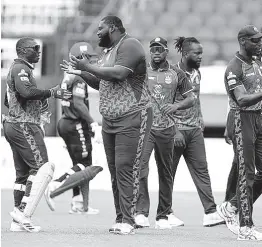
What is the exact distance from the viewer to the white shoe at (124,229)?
856cm

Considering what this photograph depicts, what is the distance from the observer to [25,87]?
30.0ft

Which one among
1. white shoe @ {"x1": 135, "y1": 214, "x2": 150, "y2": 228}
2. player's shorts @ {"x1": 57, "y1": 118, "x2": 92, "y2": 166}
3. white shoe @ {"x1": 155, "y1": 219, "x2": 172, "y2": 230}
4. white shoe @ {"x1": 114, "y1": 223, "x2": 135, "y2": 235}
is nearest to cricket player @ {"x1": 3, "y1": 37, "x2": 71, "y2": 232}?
white shoe @ {"x1": 114, "y1": 223, "x2": 135, "y2": 235}

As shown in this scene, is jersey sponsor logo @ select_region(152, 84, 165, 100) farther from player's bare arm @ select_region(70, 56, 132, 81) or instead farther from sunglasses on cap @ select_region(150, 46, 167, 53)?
player's bare arm @ select_region(70, 56, 132, 81)

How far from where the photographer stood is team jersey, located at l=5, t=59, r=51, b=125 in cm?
916

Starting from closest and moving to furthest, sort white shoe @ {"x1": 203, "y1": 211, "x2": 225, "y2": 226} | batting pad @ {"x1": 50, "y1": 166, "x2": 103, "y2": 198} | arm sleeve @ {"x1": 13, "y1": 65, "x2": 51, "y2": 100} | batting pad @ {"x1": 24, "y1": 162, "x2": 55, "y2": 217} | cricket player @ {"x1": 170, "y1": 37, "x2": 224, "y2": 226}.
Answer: batting pad @ {"x1": 24, "y1": 162, "x2": 55, "y2": 217} < arm sleeve @ {"x1": 13, "y1": 65, "x2": 51, "y2": 100} < white shoe @ {"x1": 203, "y1": 211, "x2": 225, "y2": 226} < cricket player @ {"x1": 170, "y1": 37, "x2": 224, "y2": 226} < batting pad @ {"x1": 50, "y1": 166, "x2": 103, "y2": 198}

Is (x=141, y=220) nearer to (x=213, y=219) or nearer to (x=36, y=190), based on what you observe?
(x=213, y=219)

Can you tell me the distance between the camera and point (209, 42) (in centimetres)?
2097

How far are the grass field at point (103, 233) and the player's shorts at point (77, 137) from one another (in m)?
0.82

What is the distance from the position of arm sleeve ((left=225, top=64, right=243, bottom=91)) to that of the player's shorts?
416 centimetres

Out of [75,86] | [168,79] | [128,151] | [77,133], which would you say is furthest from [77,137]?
[128,151]

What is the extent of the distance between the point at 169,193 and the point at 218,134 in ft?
31.6

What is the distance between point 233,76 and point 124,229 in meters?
1.78

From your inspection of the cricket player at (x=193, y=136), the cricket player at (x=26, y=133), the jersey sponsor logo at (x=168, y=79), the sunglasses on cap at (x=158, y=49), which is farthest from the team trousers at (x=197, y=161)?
the cricket player at (x=26, y=133)

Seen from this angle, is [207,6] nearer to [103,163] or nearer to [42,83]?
[42,83]
